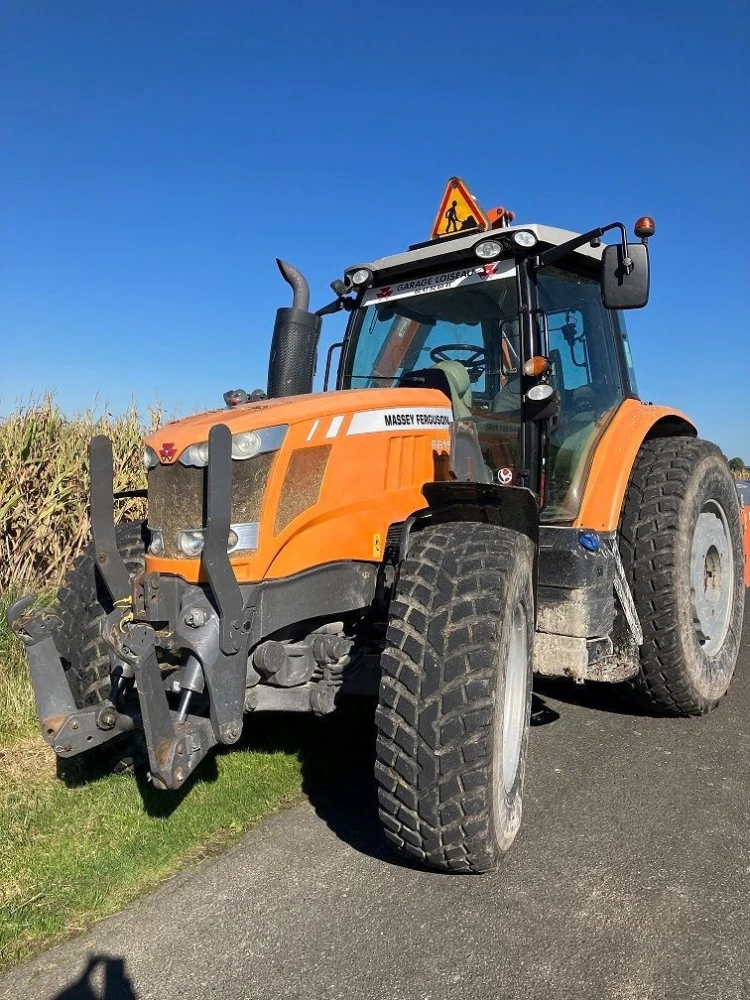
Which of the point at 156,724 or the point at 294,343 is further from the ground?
the point at 294,343

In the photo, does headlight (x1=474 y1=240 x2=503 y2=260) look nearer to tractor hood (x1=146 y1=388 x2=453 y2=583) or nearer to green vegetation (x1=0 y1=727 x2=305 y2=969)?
tractor hood (x1=146 y1=388 x2=453 y2=583)

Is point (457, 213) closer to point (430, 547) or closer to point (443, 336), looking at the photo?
point (443, 336)

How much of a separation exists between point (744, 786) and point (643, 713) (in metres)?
1.02

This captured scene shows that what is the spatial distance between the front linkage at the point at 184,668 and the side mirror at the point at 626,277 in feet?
6.20

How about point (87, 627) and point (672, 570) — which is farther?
point (672, 570)

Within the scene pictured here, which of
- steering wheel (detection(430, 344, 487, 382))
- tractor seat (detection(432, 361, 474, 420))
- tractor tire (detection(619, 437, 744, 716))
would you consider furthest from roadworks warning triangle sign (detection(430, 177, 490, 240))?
tractor tire (detection(619, 437, 744, 716))

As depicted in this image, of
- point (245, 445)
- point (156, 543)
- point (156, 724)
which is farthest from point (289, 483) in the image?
point (156, 724)

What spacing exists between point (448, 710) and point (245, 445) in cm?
115

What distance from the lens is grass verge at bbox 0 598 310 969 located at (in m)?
2.62

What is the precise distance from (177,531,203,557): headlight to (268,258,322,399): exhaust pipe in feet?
3.69

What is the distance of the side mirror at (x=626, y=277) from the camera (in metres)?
3.57

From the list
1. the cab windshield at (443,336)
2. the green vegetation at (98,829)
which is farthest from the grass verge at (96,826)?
the cab windshield at (443,336)

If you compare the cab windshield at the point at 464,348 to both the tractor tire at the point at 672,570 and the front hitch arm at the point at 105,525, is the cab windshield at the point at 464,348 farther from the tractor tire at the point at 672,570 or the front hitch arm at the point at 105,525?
the front hitch arm at the point at 105,525

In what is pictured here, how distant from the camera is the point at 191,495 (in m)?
2.97
